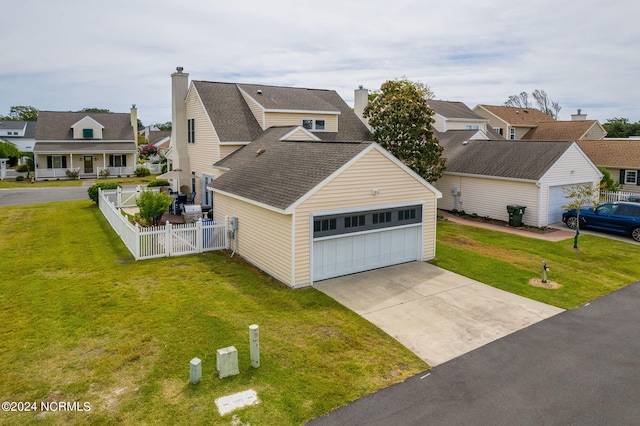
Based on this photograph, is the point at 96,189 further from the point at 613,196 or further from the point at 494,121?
the point at 494,121

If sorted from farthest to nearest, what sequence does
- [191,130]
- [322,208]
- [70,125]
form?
1. [70,125]
2. [191,130]
3. [322,208]

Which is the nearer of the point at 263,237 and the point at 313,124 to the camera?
the point at 263,237

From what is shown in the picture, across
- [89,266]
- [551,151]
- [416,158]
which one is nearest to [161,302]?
[89,266]

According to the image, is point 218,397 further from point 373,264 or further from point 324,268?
point 373,264

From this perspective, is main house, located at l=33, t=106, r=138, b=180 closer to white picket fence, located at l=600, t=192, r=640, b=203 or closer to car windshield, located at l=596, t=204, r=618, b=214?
car windshield, located at l=596, t=204, r=618, b=214

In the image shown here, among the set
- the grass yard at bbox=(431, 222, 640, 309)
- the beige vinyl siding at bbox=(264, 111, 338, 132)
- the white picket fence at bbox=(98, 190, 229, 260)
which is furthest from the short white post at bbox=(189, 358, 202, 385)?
the beige vinyl siding at bbox=(264, 111, 338, 132)

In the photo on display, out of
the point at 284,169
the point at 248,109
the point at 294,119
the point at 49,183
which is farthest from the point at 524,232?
the point at 49,183

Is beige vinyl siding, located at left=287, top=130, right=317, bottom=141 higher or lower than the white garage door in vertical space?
higher
